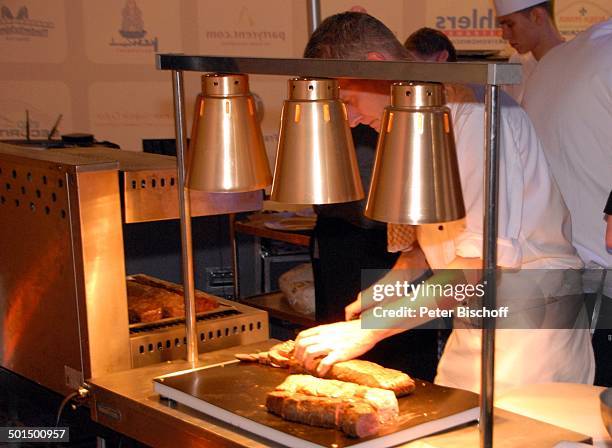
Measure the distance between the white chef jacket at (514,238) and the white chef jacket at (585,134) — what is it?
21.4 inches

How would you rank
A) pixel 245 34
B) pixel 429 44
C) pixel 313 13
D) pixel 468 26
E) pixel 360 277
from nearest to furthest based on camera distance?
1. pixel 313 13
2. pixel 360 277
3. pixel 429 44
4. pixel 245 34
5. pixel 468 26

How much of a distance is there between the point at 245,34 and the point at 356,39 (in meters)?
3.15

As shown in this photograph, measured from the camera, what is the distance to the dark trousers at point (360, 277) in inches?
108

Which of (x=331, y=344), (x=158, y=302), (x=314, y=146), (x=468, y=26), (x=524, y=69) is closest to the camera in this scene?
(x=314, y=146)

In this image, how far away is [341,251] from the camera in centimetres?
287

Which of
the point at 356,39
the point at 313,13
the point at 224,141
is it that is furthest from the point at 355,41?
the point at 313,13

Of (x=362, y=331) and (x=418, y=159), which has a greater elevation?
(x=418, y=159)

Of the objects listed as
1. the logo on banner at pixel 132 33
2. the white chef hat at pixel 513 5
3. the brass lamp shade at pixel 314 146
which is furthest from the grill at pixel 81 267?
the logo on banner at pixel 132 33

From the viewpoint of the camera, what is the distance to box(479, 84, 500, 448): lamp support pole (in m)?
0.99

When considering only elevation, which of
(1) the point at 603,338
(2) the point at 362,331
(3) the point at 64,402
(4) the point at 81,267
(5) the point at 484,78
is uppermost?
(5) the point at 484,78

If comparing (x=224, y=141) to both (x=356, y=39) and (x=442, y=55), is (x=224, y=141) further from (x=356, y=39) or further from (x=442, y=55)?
(x=442, y=55)

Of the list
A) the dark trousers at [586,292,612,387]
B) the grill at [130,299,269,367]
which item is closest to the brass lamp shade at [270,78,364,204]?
the grill at [130,299,269,367]

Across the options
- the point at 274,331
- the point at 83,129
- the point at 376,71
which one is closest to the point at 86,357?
the point at 376,71

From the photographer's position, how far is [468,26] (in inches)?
187
